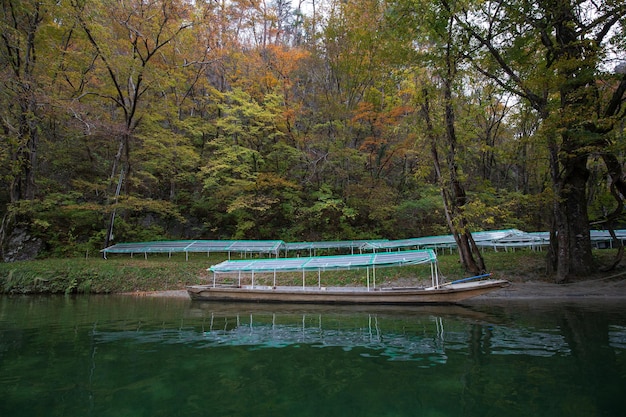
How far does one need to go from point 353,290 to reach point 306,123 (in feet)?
57.3

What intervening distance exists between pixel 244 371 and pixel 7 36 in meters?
25.7

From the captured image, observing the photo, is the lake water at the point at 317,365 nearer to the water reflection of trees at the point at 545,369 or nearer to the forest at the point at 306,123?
the water reflection of trees at the point at 545,369

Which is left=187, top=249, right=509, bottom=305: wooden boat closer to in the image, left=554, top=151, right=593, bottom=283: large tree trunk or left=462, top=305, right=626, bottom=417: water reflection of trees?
left=462, top=305, right=626, bottom=417: water reflection of trees

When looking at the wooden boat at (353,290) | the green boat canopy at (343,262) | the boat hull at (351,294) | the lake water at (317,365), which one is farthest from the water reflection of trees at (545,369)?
the green boat canopy at (343,262)

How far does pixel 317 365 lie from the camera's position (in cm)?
612

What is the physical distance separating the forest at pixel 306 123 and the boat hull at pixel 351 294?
362cm

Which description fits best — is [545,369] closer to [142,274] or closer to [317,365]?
[317,365]

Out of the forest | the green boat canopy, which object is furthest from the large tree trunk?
the green boat canopy

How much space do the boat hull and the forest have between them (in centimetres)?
362

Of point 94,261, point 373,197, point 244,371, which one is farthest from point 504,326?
point 94,261

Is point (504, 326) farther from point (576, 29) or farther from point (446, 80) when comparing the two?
point (576, 29)

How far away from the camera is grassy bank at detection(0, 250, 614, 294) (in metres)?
17.1

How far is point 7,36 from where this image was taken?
63.2 ft

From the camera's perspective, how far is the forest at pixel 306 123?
1467 cm
